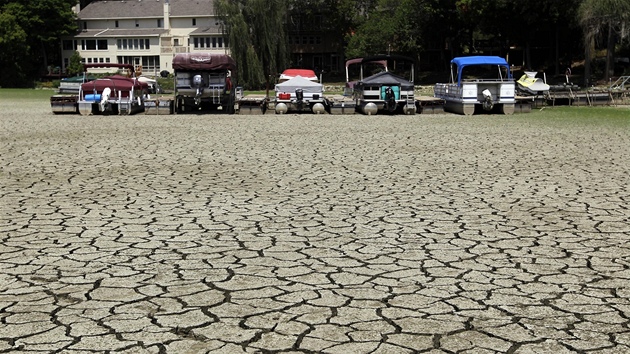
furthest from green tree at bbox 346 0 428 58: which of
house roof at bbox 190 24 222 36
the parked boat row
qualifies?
the parked boat row

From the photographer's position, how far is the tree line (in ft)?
188

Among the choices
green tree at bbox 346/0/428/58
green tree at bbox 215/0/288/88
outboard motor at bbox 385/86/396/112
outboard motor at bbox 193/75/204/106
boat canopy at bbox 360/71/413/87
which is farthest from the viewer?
green tree at bbox 346/0/428/58

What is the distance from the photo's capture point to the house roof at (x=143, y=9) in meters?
102

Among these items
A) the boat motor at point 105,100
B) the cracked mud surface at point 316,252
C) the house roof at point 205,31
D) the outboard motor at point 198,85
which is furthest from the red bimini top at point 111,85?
the house roof at point 205,31

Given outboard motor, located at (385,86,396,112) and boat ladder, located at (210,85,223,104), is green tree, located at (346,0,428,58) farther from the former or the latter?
outboard motor, located at (385,86,396,112)

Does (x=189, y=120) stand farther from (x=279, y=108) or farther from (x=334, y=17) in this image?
(x=334, y=17)

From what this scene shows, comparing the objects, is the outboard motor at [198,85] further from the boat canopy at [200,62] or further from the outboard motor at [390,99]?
the outboard motor at [390,99]

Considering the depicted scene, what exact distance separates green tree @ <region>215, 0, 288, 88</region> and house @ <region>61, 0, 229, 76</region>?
3458cm

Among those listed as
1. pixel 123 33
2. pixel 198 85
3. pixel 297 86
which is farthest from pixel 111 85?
pixel 123 33

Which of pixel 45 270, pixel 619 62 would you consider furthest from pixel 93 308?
pixel 619 62

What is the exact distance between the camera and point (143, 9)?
104 m

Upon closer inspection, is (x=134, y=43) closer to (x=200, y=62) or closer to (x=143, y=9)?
(x=143, y=9)

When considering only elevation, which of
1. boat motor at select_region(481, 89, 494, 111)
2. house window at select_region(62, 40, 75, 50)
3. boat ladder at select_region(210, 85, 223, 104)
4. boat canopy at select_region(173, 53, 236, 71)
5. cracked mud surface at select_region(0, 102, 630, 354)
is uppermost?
house window at select_region(62, 40, 75, 50)

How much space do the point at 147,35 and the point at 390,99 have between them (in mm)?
72473
